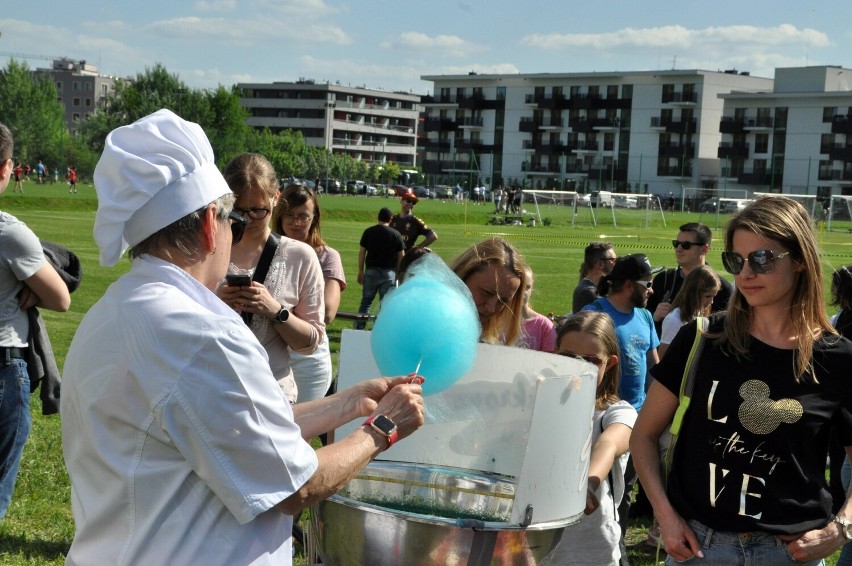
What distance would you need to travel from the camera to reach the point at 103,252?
2078 mm

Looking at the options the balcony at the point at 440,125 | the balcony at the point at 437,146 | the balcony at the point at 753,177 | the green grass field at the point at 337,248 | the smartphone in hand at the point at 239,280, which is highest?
the balcony at the point at 440,125

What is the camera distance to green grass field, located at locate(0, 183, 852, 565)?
17.6 feet

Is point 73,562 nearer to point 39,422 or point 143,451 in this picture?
point 143,451

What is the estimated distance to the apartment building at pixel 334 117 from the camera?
14688cm

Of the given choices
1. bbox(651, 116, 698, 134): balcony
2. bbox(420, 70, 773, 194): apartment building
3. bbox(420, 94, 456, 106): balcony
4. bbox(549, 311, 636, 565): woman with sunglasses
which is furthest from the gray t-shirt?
bbox(420, 94, 456, 106): balcony

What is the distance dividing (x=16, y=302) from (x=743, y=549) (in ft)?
10.2

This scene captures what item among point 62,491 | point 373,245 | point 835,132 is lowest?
point 62,491

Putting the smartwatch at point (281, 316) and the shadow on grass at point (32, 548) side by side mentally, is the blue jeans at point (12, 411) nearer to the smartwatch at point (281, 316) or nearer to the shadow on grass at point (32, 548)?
the shadow on grass at point (32, 548)

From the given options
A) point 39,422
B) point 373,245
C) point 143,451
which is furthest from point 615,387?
point 373,245

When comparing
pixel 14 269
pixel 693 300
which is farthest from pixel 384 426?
pixel 693 300

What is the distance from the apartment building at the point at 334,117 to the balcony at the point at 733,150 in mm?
68360

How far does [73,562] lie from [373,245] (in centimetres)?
1106

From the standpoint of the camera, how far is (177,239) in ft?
6.70

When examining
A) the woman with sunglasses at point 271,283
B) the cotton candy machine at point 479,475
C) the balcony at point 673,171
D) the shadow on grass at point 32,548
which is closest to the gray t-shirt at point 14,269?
the woman with sunglasses at point 271,283
